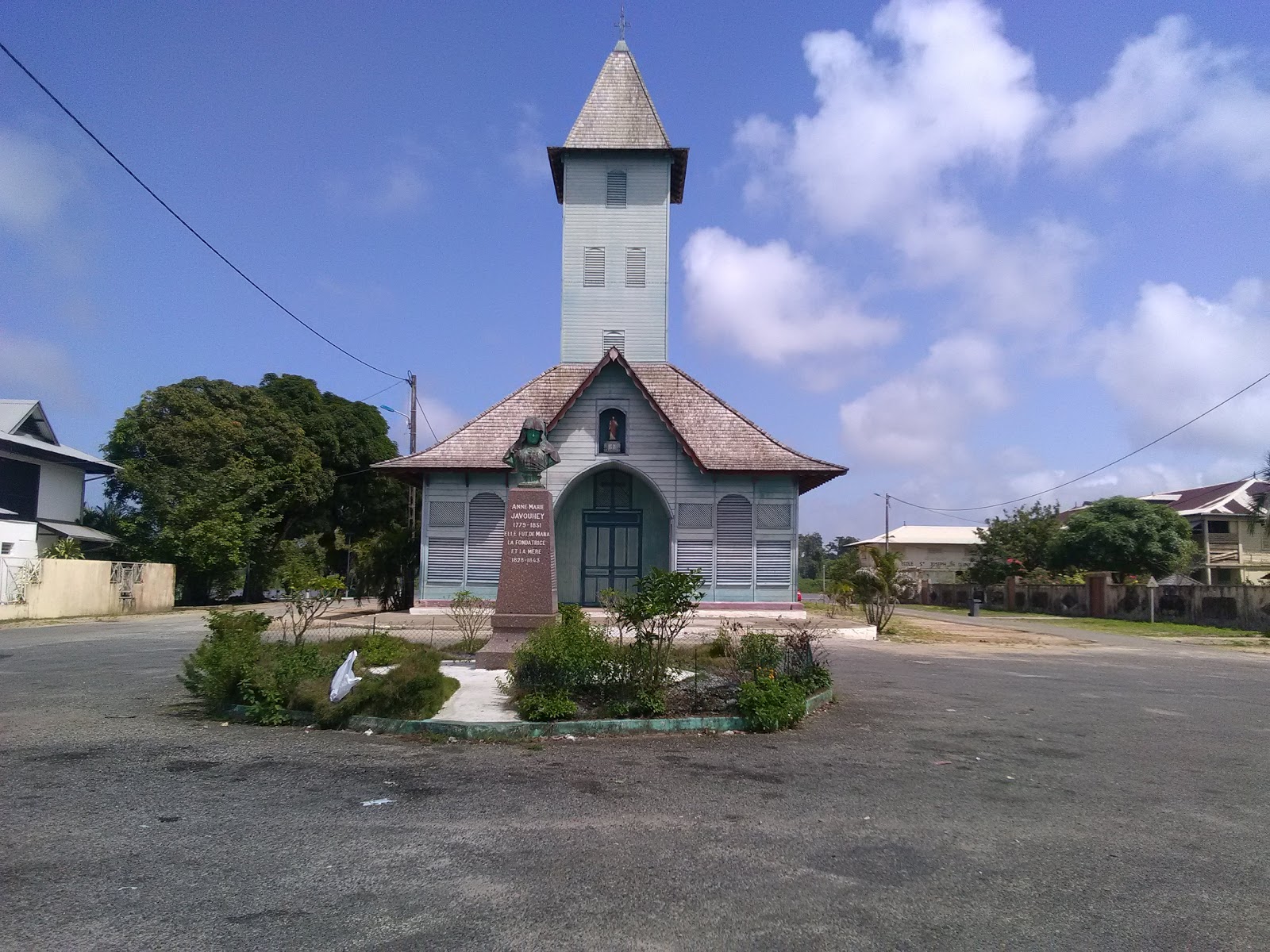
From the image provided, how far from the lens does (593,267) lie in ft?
96.0

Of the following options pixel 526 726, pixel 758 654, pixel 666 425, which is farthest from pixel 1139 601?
pixel 526 726

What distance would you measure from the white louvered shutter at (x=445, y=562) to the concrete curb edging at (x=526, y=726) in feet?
51.8

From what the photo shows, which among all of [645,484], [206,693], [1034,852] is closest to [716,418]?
[645,484]

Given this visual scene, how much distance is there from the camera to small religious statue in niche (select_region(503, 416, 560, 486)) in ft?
46.4

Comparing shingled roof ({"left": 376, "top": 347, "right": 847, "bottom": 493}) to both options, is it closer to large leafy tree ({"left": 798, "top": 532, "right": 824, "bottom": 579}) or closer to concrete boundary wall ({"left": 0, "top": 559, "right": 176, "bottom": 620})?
concrete boundary wall ({"left": 0, "top": 559, "right": 176, "bottom": 620})

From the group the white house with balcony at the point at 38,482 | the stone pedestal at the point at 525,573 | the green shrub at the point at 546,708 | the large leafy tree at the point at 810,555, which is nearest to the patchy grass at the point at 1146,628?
the stone pedestal at the point at 525,573

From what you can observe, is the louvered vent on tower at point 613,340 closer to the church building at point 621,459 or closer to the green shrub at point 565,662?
the church building at point 621,459

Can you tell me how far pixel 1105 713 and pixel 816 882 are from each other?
308 inches

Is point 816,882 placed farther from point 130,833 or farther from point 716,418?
point 716,418

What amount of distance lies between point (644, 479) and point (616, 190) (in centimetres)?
1000

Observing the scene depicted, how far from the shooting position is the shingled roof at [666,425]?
83.5ft

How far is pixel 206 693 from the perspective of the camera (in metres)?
9.83

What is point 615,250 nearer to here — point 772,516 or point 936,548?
point 772,516

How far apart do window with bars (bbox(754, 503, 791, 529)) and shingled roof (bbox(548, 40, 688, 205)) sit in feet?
39.1
